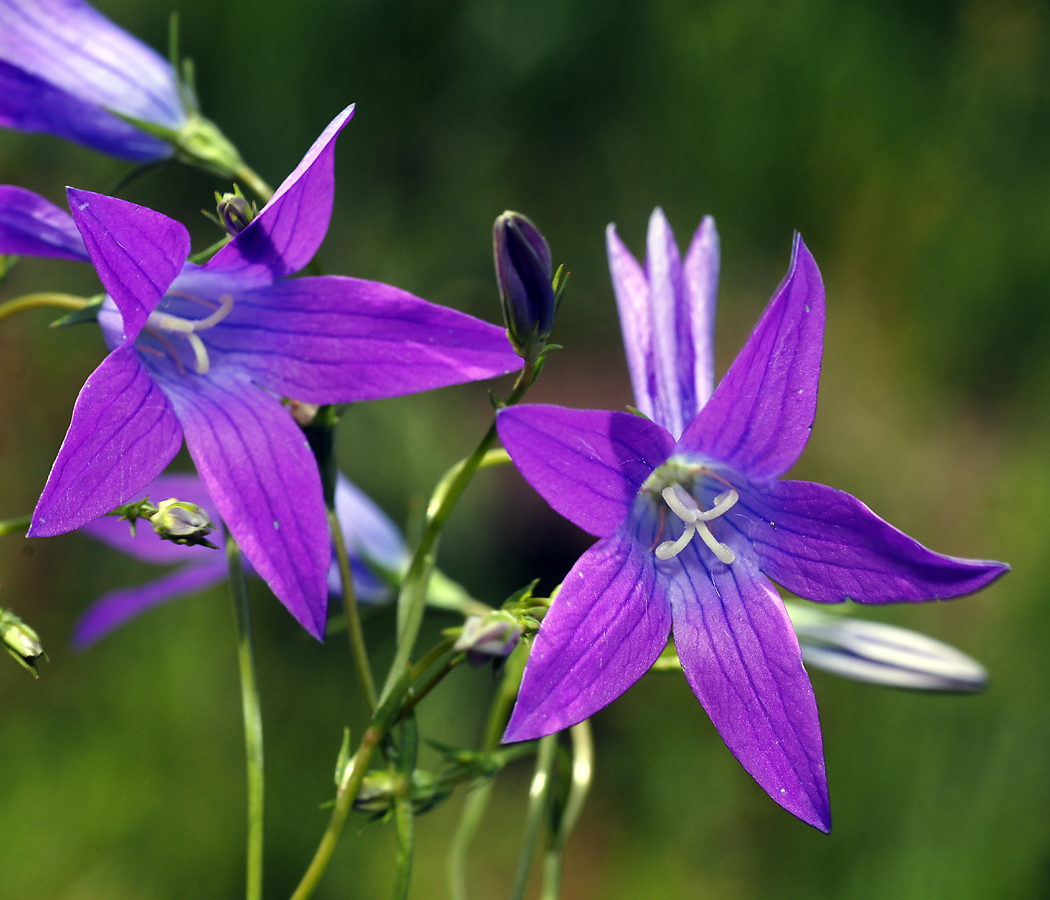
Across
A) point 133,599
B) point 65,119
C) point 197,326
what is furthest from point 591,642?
point 65,119

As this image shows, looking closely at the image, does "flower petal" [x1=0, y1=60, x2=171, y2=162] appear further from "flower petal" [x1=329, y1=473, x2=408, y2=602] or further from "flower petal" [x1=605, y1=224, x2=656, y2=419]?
"flower petal" [x1=605, y1=224, x2=656, y2=419]

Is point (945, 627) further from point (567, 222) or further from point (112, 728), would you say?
point (112, 728)

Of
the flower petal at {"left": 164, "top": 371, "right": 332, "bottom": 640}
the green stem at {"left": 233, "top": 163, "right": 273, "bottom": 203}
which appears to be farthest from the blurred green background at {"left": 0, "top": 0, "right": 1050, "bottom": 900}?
the flower petal at {"left": 164, "top": 371, "right": 332, "bottom": 640}

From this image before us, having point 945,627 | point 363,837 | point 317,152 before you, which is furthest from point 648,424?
point 945,627

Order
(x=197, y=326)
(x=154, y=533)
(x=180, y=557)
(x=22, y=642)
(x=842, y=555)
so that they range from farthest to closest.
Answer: (x=180, y=557) → (x=154, y=533) → (x=197, y=326) → (x=842, y=555) → (x=22, y=642)

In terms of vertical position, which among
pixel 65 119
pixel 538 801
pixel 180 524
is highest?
pixel 65 119

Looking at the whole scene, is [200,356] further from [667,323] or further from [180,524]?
[667,323]
